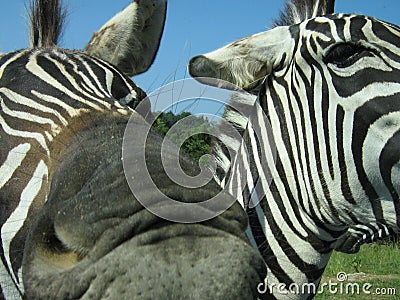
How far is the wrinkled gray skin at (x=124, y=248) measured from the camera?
4.90ft

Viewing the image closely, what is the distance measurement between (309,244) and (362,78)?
107cm

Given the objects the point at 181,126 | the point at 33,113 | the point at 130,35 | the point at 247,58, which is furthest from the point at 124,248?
the point at 130,35

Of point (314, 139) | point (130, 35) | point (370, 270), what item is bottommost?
point (370, 270)

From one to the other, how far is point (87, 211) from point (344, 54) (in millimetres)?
1989

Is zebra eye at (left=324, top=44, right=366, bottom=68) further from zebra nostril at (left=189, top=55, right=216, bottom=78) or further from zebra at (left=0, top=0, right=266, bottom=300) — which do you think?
zebra at (left=0, top=0, right=266, bottom=300)

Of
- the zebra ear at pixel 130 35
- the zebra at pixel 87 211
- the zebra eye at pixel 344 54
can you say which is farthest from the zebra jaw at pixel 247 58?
the zebra ear at pixel 130 35

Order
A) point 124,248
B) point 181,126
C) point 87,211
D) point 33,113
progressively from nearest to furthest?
point 124,248 < point 87,211 < point 33,113 < point 181,126

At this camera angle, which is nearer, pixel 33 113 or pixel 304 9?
pixel 33 113

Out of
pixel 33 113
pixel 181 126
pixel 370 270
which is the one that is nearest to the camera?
pixel 33 113

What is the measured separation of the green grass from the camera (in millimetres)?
9086

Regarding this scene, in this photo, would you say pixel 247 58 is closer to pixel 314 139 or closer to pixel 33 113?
pixel 314 139

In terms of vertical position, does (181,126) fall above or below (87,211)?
below

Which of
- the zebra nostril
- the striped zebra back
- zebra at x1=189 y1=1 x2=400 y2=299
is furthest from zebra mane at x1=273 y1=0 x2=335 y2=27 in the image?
the striped zebra back

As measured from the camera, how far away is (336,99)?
297 cm
